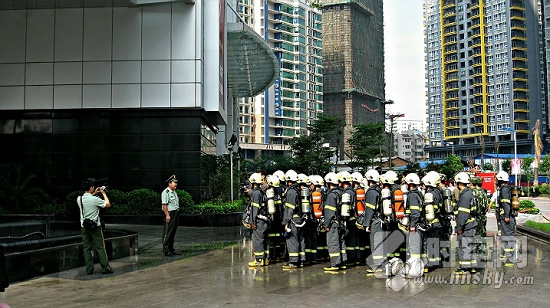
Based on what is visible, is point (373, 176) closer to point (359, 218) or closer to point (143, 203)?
point (359, 218)

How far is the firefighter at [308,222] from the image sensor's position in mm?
12117

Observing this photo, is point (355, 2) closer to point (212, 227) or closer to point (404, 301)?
point (212, 227)

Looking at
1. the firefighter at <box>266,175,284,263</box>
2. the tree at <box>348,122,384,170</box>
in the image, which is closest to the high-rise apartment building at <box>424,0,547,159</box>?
the tree at <box>348,122,384,170</box>

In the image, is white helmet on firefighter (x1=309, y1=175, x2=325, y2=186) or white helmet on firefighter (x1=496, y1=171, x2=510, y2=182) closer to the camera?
white helmet on firefighter (x1=309, y1=175, x2=325, y2=186)

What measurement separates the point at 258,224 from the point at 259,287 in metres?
2.53

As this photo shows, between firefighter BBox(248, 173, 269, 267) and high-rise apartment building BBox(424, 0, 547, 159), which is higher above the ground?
high-rise apartment building BBox(424, 0, 547, 159)

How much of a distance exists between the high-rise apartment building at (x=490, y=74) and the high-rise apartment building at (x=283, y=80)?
89.5ft

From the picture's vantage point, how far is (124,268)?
12266 mm

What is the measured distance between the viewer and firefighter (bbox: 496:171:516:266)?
42.2 ft

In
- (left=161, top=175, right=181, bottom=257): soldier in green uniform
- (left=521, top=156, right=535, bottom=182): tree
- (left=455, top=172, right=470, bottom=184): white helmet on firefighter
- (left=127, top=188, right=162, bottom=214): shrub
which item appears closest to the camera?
(left=455, top=172, right=470, bottom=184): white helmet on firefighter

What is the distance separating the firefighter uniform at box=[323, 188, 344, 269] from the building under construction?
116m

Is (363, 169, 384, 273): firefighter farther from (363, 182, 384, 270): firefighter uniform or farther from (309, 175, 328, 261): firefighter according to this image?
(309, 175, 328, 261): firefighter

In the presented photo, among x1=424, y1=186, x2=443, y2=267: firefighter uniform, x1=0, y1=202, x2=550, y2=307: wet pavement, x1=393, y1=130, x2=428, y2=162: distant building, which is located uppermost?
x1=393, y1=130, x2=428, y2=162: distant building

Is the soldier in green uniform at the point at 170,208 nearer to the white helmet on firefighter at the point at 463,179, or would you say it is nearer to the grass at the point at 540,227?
the white helmet on firefighter at the point at 463,179
